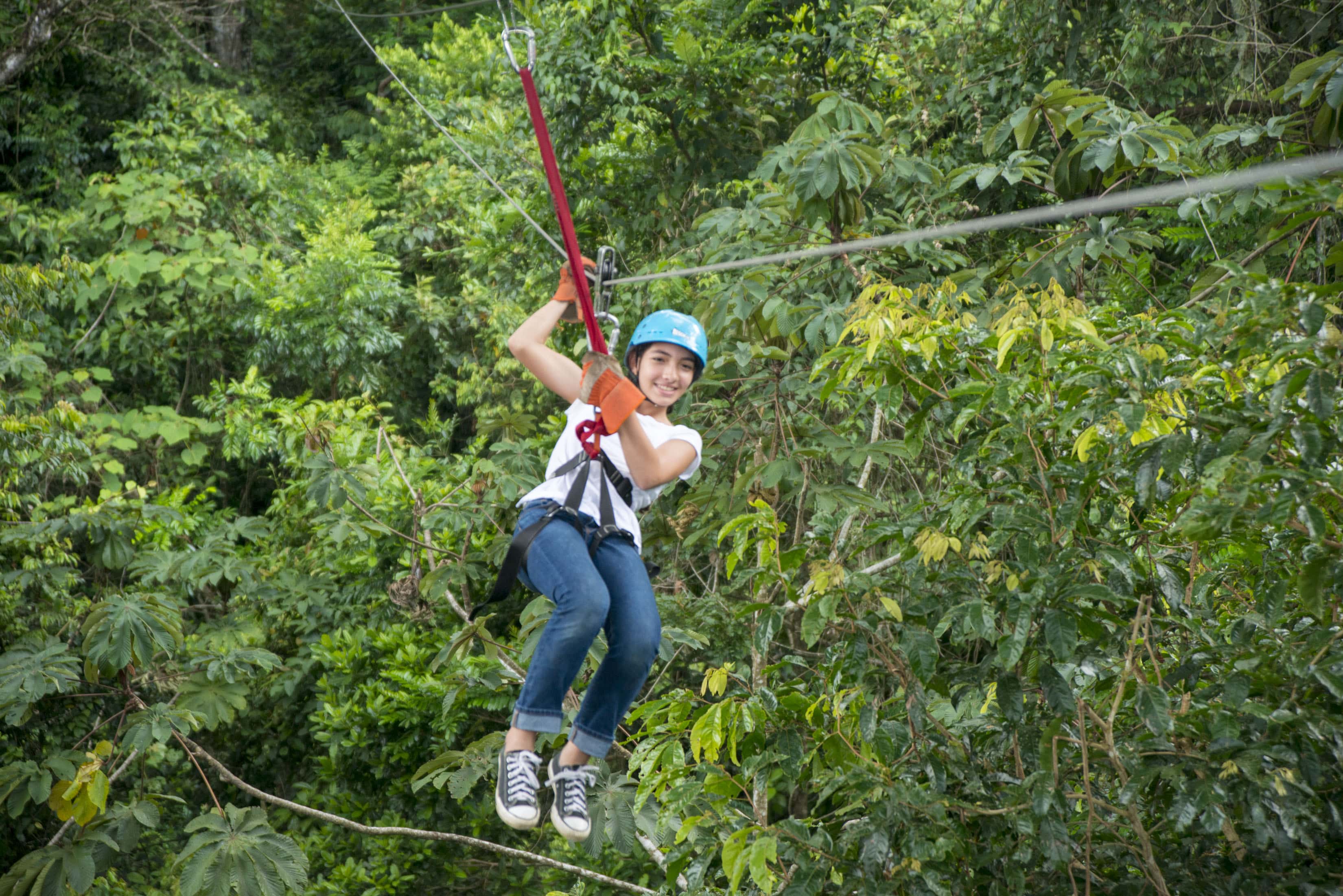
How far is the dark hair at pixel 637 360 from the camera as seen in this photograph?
9.62ft

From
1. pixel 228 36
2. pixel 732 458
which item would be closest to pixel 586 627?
pixel 732 458

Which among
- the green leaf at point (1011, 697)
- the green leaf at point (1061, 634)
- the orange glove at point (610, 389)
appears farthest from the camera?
the green leaf at point (1011, 697)

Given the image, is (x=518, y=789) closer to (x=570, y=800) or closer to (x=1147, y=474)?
(x=570, y=800)

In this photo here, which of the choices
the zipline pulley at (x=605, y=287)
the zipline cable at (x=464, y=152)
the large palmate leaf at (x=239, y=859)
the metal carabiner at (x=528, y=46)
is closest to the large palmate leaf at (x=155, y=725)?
the large palmate leaf at (x=239, y=859)

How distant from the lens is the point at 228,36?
10.4 m

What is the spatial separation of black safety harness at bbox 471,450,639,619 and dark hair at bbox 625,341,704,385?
0.29m

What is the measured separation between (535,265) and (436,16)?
617 cm

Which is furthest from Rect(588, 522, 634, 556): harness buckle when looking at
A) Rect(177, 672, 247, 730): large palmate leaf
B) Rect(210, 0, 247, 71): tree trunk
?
Rect(210, 0, 247, 71): tree trunk

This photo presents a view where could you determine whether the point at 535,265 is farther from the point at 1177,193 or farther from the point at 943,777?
the point at 1177,193

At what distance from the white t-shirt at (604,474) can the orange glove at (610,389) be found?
0.94 feet

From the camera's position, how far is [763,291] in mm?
3785

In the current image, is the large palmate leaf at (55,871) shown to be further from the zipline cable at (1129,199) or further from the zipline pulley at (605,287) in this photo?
the zipline cable at (1129,199)

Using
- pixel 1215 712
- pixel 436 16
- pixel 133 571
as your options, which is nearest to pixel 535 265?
pixel 133 571

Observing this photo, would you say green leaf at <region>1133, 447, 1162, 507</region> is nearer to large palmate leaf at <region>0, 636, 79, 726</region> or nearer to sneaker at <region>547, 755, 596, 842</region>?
sneaker at <region>547, 755, 596, 842</region>
